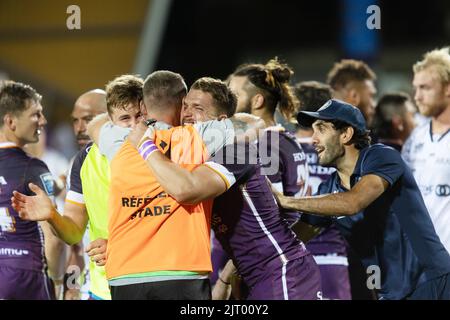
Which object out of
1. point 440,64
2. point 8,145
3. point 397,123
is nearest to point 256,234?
point 8,145

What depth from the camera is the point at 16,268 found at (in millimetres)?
5625

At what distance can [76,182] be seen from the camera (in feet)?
17.3

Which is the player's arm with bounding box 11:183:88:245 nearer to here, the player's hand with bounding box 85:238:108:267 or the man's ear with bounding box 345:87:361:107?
the player's hand with bounding box 85:238:108:267

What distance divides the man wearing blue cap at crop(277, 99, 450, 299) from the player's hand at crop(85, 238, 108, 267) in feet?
3.67

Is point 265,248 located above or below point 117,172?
below

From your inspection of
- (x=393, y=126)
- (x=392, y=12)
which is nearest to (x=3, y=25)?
(x=392, y=12)

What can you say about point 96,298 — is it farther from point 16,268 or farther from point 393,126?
point 393,126

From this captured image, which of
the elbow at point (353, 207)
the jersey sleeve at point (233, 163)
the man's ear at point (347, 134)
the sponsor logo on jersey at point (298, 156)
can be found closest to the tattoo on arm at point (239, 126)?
the jersey sleeve at point (233, 163)

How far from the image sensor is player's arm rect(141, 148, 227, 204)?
420cm

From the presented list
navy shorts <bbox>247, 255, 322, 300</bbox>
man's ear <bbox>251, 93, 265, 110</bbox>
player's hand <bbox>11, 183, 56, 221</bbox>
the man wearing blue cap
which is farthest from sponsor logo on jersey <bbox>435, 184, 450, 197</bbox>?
player's hand <bbox>11, 183, 56, 221</bbox>

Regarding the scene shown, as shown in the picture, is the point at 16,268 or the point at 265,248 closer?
the point at 265,248

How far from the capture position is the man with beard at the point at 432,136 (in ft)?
20.5
